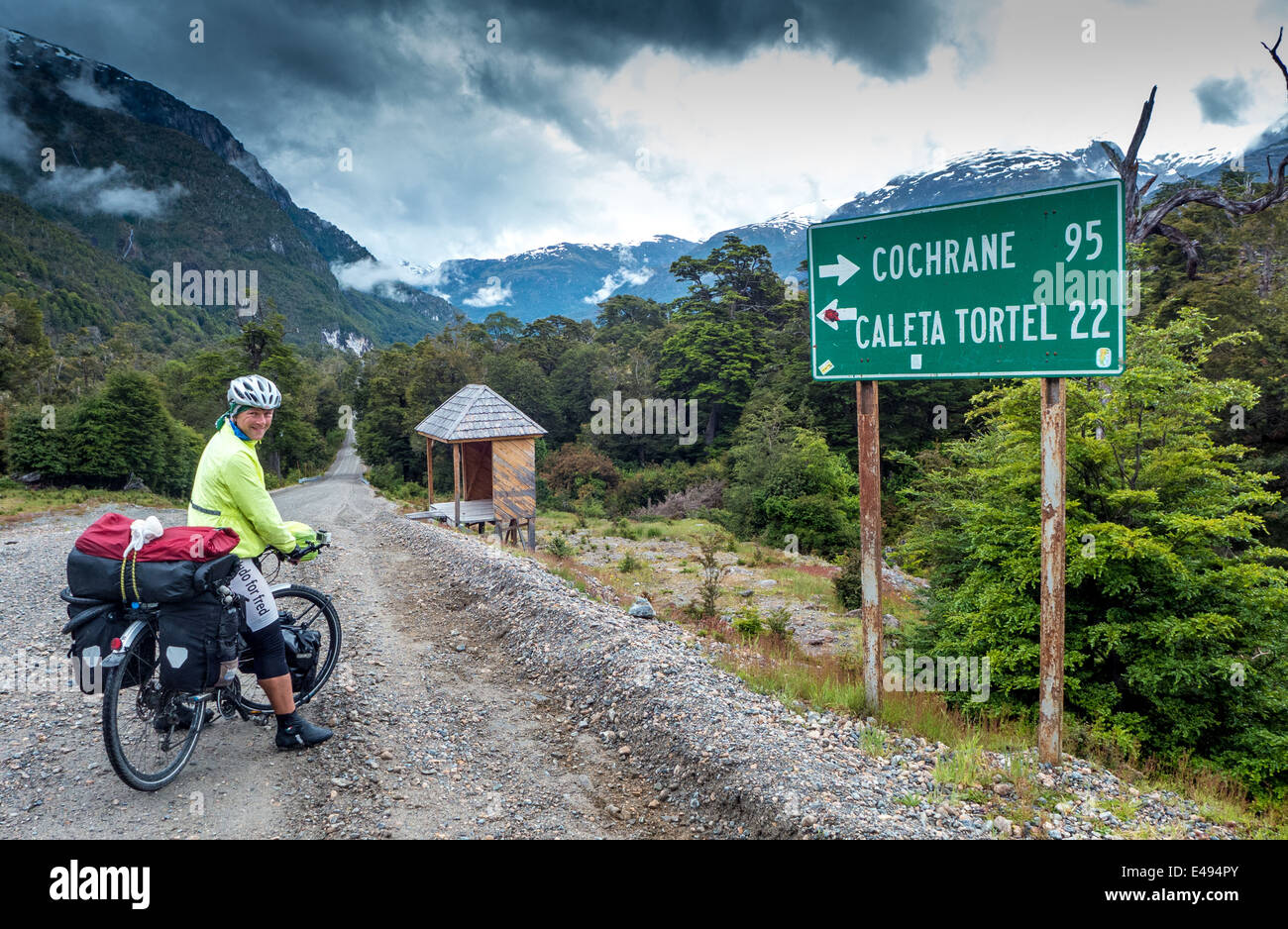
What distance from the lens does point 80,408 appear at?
33750 mm

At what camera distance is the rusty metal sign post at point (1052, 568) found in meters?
4.58

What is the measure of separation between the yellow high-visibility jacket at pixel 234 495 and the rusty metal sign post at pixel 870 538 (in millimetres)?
4061

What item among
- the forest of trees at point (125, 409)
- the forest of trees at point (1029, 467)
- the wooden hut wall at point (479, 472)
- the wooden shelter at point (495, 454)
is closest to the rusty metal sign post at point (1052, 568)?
the forest of trees at point (1029, 467)

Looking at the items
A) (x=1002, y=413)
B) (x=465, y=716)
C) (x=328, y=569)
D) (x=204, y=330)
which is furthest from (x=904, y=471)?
(x=204, y=330)

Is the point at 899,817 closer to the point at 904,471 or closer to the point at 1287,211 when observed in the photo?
the point at 904,471

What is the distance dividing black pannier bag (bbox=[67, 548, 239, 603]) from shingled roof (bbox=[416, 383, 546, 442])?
13.8 metres

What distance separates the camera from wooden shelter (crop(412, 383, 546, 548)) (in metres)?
18.2

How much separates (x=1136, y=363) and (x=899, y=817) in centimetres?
613

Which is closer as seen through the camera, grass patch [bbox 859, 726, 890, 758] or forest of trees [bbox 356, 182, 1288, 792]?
grass patch [bbox 859, 726, 890, 758]

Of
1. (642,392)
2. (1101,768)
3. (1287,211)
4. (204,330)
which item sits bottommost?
(1101,768)

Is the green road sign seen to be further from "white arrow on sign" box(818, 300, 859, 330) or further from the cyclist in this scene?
the cyclist

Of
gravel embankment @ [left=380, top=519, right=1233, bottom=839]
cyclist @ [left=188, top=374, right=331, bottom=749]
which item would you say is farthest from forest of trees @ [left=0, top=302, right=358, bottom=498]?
cyclist @ [left=188, top=374, right=331, bottom=749]

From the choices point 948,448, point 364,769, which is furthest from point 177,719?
point 948,448

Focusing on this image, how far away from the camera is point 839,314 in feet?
17.3
